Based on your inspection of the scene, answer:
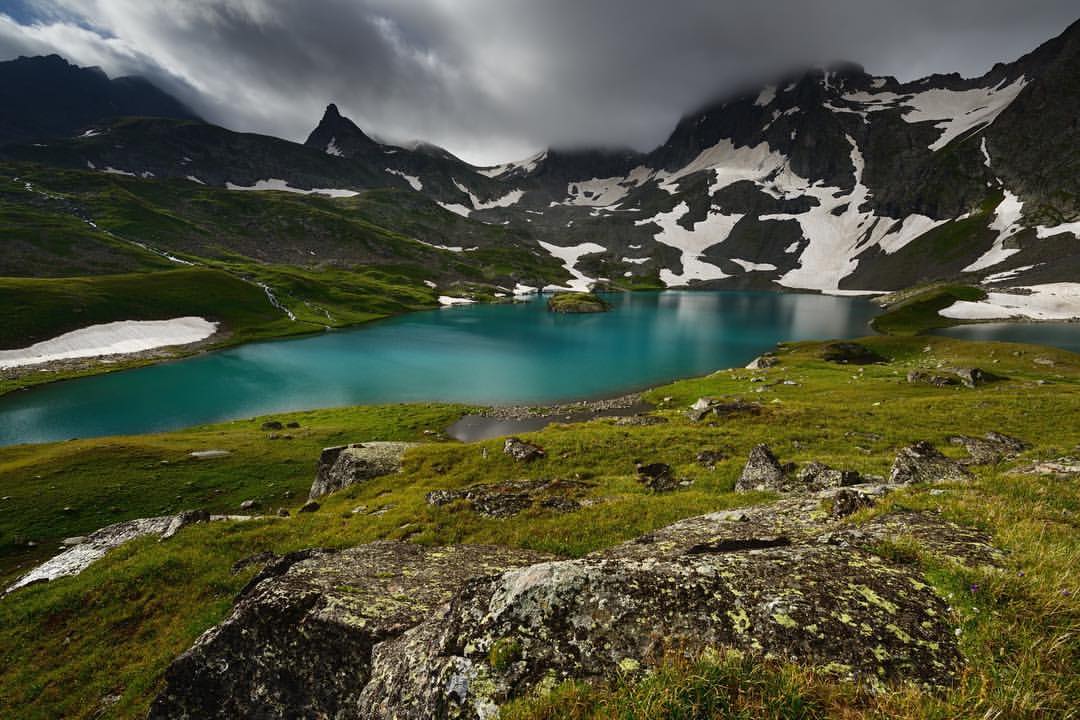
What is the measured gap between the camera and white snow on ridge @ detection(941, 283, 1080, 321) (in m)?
125

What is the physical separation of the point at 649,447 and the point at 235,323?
121m

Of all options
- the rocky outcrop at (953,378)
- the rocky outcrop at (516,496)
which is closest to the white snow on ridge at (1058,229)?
the rocky outcrop at (953,378)

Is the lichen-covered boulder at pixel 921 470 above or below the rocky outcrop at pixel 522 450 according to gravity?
above

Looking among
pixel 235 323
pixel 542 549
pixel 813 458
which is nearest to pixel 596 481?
pixel 542 549

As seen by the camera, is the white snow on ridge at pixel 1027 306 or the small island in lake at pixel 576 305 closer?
the white snow on ridge at pixel 1027 306

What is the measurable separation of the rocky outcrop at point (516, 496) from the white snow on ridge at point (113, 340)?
9922cm

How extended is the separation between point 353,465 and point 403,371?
49.6 m

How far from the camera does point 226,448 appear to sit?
38.0 metres

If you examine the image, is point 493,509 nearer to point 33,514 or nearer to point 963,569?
point 963,569

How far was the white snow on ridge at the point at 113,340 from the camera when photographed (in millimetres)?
77000

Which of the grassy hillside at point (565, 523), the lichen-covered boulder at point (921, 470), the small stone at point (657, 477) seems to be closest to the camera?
the grassy hillside at point (565, 523)

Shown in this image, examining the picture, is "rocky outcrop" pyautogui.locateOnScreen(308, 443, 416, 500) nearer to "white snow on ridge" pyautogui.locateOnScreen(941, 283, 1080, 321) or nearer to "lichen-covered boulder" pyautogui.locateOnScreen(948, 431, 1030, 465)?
"lichen-covered boulder" pyautogui.locateOnScreen(948, 431, 1030, 465)

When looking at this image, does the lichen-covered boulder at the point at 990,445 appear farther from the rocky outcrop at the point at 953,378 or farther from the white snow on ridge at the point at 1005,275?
the white snow on ridge at the point at 1005,275

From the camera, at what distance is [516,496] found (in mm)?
18172
